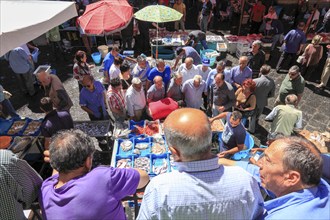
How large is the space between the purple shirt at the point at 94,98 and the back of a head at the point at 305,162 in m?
4.00

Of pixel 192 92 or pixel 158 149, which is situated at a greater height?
pixel 192 92

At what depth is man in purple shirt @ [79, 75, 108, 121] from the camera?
4.74m

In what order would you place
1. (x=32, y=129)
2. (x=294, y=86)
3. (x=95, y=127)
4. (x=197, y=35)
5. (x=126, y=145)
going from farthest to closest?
1. (x=197, y=35)
2. (x=294, y=86)
3. (x=95, y=127)
4. (x=32, y=129)
5. (x=126, y=145)

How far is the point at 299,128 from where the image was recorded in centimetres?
464

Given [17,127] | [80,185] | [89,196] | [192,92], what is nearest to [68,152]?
[80,185]

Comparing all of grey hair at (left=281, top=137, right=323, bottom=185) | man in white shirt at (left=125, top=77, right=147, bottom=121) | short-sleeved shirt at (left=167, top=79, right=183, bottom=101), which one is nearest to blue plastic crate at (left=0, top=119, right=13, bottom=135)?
man in white shirt at (left=125, top=77, right=147, bottom=121)

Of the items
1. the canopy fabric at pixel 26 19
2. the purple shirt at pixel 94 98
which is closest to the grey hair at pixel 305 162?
the canopy fabric at pixel 26 19

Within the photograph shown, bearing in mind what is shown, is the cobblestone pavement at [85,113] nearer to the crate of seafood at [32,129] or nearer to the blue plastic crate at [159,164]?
the crate of seafood at [32,129]

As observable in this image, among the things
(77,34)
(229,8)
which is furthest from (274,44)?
(77,34)

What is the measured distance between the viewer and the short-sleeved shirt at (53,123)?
3.92m

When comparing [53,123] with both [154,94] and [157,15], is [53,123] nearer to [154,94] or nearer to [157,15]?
[154,94]

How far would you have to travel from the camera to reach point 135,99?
201 inches

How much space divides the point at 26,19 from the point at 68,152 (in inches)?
105

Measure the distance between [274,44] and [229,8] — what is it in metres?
4.48
